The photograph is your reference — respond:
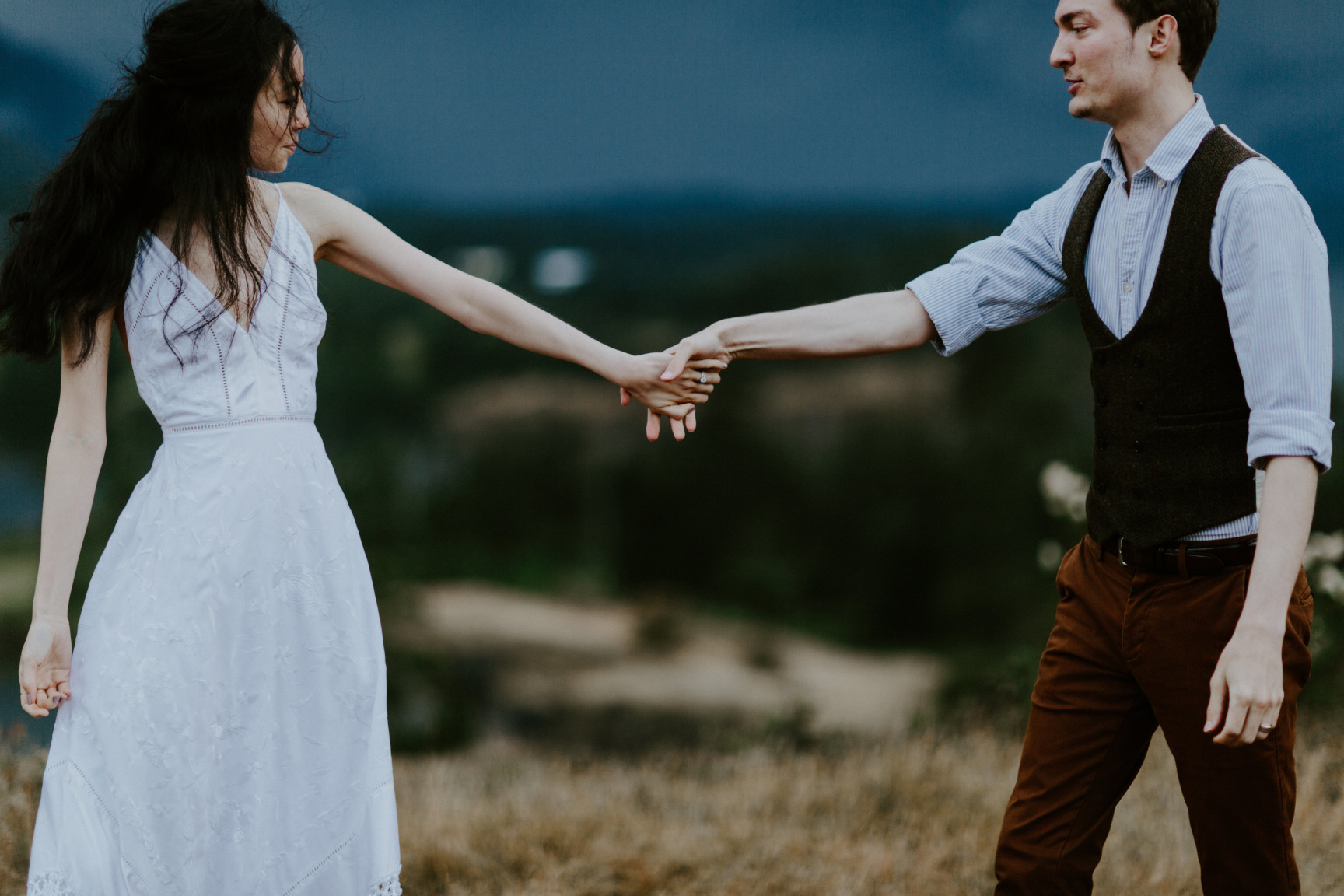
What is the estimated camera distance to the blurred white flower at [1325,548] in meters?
3.64

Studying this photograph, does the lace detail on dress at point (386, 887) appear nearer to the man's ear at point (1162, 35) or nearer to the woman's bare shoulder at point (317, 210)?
the woman's bare shoulder at point (317, 210)

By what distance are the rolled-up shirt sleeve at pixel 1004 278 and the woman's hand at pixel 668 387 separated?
1.53 feet

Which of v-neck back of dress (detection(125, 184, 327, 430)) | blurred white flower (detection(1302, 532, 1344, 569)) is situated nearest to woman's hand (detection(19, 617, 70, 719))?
v-neck back of dress (detection(125, 184, 327, 430))

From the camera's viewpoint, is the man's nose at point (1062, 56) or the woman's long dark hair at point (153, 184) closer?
the woman's long dark hair at point (153, 184)

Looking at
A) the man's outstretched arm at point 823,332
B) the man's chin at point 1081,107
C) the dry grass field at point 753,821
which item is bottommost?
the dry grass field at point 753,821

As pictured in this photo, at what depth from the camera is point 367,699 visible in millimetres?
1798

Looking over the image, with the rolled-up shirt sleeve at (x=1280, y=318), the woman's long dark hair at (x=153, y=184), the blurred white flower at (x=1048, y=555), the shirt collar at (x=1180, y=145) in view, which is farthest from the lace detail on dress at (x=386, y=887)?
the blurred white flower at (x=1048, y=555)

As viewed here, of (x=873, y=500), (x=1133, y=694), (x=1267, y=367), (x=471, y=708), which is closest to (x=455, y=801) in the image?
(x=471, y=708)

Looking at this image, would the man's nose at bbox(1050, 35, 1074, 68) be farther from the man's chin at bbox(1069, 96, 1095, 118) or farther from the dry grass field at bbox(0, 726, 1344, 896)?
the dry grass field at bbox(0, 726, 1344, 896)

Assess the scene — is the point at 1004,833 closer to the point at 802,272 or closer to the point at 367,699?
the point at 367,699

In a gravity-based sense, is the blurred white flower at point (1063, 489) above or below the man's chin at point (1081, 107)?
below

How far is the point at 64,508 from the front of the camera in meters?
1.71

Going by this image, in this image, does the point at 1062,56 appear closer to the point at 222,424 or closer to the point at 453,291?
the point at 453,291

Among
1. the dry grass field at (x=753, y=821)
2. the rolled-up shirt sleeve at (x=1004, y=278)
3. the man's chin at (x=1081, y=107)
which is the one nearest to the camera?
the man's chin at (x=1081, y=107)
